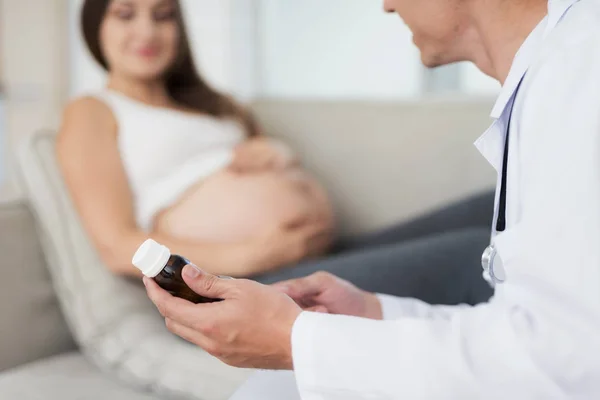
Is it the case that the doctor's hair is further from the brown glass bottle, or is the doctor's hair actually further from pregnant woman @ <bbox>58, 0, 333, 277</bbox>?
the brown glass bottle

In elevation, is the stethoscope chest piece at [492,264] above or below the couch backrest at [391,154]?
above

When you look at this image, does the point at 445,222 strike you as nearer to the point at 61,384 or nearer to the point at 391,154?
the point at 391,154

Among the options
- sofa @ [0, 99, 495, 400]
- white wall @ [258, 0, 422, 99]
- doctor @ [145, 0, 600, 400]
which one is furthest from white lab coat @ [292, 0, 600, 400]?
white wall @ [258, 0, 422, 99]

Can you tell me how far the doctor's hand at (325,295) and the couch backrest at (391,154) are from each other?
27.6 inches

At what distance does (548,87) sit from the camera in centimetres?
51

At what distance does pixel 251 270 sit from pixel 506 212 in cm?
59

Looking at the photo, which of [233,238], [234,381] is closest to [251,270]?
[233,238]

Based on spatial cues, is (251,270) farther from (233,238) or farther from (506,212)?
(506,212)

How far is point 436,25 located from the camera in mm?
685

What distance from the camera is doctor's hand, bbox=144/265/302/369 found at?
566 mm

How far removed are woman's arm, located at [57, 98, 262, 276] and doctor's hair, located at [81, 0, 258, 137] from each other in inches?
9.5

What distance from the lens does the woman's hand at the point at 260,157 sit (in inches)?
50.7

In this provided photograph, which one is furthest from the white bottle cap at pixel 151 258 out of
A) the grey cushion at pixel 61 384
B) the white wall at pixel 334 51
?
the white wall at pixel 334 51

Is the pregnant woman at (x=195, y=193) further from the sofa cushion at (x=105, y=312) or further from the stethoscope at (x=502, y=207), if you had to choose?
the stethoscope at (x=502, y=207)
